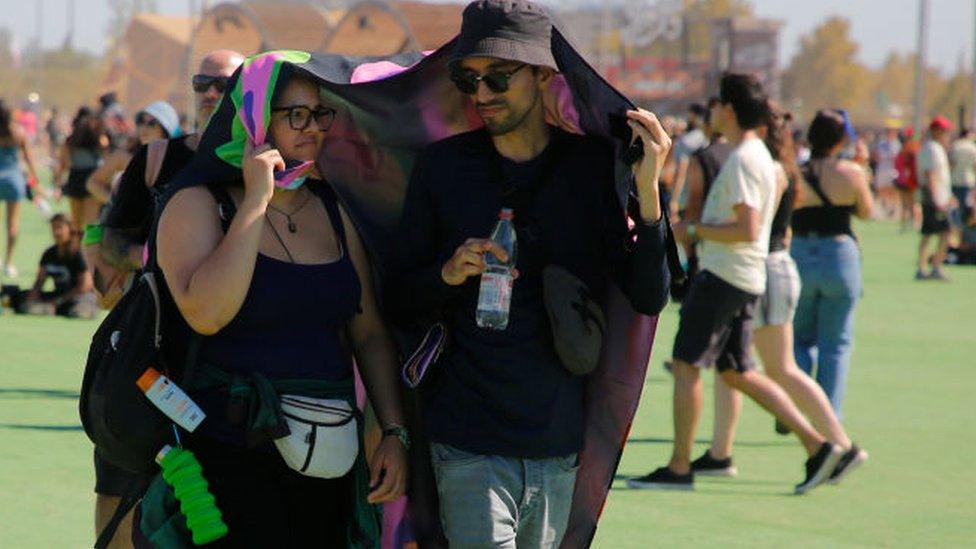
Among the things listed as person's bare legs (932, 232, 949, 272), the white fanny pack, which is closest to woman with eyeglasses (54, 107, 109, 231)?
person's bare legs (932, 232, 949, 272)

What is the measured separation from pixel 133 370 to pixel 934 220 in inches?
758

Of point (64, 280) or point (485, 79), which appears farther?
point (64, 280)

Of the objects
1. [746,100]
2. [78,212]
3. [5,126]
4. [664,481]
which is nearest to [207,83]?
[746,100]

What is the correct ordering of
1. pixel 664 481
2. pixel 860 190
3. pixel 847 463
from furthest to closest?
1. pixel 860 190
2. pixel 847 463
3. pixel 664 481

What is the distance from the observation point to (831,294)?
10.2 m

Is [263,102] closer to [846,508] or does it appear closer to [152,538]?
[152,538]

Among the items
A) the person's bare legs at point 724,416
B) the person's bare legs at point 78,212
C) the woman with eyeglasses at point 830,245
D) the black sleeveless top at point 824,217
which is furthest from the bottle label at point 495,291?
the person's bare legs at point 78,212

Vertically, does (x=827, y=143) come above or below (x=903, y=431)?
above

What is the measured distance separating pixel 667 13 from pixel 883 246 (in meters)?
55.4

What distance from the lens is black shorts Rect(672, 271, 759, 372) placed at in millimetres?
8633

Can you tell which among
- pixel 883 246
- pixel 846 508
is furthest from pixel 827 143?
pixel 883 246

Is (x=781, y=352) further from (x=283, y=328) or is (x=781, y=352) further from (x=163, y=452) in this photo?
(x=163, y=452)

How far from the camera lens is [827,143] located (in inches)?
399

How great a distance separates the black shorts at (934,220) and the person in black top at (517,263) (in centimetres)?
1851
